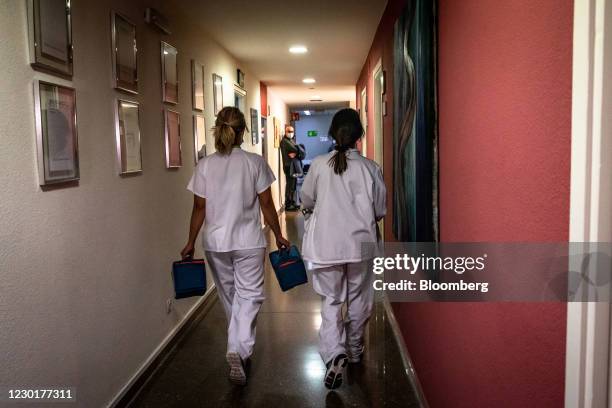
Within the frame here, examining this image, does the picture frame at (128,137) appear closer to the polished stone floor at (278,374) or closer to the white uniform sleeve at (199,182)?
the white uniform sleeve at (199,182)

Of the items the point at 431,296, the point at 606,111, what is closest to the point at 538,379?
the point at 606,111

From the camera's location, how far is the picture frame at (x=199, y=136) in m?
4.38

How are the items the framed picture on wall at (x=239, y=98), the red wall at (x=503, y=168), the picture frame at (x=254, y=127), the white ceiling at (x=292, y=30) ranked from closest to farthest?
1. the red wall at (x=503, y=168)
2. the white ceiling at (x=292, y=30)
3. the framed picture on wall at (x=239, y=98)
4. the picture frame at (x=254, y=127)

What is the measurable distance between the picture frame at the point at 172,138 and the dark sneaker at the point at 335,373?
174 cm

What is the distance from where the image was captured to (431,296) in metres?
2.04

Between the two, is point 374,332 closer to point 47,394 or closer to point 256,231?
point 256,231

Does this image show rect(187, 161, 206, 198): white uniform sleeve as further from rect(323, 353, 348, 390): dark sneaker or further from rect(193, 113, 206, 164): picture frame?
rect(193, 113, 206, 164): picture frame

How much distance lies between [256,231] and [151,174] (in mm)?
838

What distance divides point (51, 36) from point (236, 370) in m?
1.86

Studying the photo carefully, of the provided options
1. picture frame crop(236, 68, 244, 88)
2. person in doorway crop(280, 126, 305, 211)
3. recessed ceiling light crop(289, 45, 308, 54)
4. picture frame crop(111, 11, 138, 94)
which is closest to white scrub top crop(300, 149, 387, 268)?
picture frame crop(111, 11, 138, 94)

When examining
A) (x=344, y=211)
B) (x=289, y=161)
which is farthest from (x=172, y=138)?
(x=289, y=161)

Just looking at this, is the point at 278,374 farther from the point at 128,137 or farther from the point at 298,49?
the point at 298,49

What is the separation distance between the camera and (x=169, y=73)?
3.65 metres

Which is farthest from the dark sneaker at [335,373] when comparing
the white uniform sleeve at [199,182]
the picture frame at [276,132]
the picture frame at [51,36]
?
the picture frame at [276,132]
